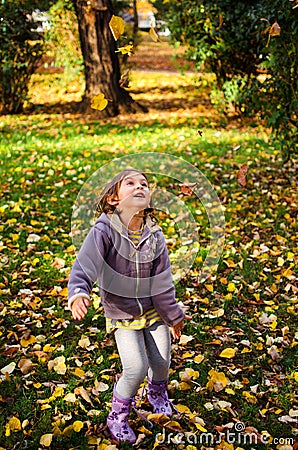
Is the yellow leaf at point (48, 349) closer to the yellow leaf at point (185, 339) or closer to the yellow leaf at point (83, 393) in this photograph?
the yellow leaf at point (83, 393)

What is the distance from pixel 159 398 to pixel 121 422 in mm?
262

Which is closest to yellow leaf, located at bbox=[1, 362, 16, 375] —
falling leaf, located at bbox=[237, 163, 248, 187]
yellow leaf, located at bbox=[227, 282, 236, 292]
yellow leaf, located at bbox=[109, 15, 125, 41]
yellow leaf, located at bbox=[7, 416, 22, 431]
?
yellow leaf, located at bbox=[7, 416, 22, 431]

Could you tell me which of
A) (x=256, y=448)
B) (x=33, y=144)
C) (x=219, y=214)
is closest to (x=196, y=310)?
(x=256, y=448)

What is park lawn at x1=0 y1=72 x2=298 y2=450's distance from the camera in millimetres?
2803

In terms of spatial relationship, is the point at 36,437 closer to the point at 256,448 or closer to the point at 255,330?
the point at 256,448

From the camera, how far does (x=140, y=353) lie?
100 inches

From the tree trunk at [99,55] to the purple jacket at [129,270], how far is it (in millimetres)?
6967

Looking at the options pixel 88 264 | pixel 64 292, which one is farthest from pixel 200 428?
pixel 64 292

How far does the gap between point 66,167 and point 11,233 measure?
2.02 metres

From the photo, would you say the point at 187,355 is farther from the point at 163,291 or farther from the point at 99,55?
the point at 99,55

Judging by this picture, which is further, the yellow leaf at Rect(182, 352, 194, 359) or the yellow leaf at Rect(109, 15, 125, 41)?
the yellow leaf at Rect(182, 352, 194, 359)

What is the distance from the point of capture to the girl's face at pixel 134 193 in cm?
254

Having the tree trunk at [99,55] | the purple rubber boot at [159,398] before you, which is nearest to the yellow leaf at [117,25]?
the purple rubber boot at [159,398]

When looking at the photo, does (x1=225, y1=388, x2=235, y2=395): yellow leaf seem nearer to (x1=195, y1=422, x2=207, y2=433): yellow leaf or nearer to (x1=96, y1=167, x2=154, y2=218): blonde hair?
(x1=195, y1=422, x2=207, y2=433): yellow leaf
